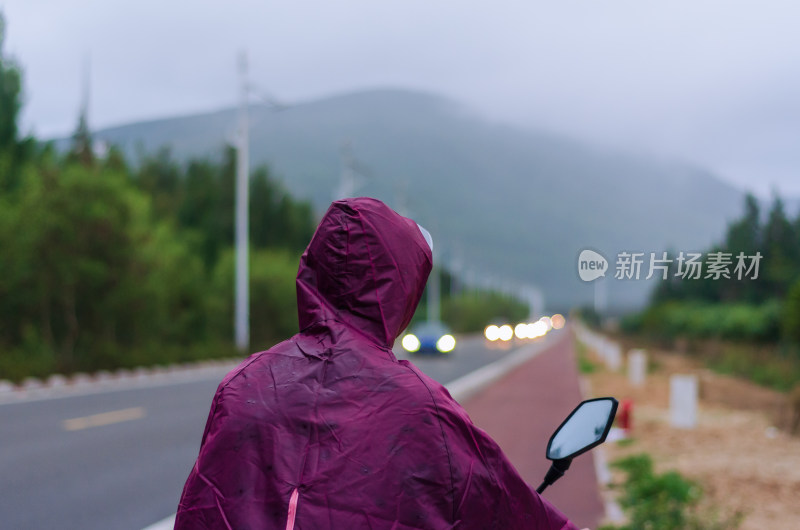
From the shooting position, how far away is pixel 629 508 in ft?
24.1

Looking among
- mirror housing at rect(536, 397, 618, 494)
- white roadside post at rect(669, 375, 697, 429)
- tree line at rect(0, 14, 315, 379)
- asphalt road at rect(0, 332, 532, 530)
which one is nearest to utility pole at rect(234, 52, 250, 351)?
tree line at rect(0, 14, 315, 379)

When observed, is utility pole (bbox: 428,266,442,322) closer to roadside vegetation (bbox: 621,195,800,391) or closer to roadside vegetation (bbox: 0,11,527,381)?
roadside vegetation (bbox: 621,195,800,391)

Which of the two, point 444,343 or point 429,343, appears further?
point 429,343

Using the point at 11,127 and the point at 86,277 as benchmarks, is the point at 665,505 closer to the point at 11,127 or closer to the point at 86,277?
the point at 86,277

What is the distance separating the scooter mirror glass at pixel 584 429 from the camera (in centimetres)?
238

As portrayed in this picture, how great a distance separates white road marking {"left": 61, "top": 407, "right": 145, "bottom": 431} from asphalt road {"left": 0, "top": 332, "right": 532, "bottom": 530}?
0.02 metres

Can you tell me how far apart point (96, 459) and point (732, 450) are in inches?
312

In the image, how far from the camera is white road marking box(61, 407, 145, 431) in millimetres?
12852

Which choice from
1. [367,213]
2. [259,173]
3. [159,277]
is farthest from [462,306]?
[367,213]

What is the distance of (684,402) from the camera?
13156 mm

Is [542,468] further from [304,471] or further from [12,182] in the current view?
[12,182]

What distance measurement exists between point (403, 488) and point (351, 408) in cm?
23

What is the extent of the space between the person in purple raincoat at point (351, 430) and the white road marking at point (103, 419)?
11.3m

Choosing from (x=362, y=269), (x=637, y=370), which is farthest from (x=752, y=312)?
(x=362, y=269)
